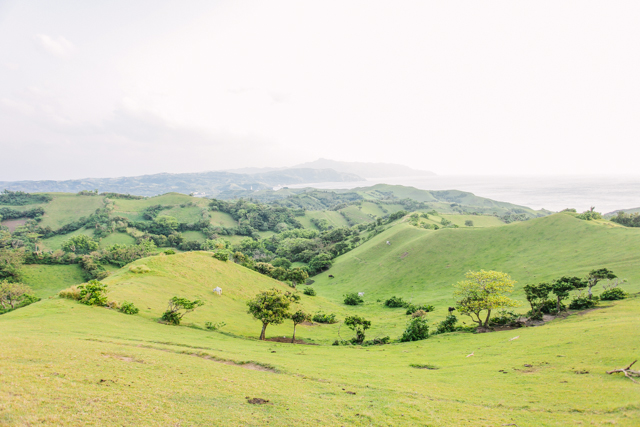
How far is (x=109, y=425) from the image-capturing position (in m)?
10.1

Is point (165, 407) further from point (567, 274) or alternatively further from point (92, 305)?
point (567, 274)

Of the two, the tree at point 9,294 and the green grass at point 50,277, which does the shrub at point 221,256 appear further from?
the green grass at point 50,277

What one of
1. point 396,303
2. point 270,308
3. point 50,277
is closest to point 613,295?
point 396,303

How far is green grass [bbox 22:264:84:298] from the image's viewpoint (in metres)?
72.2

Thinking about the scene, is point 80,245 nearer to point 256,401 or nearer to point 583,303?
point 256,401

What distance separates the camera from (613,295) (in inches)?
1355

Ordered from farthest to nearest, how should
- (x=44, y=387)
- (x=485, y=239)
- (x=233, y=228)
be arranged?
1. (x=233, y=228)
2. (x=485, y=239)
3. (x=44, y=387)

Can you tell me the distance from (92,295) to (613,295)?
64.2 m

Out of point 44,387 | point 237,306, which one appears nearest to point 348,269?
point 237,306

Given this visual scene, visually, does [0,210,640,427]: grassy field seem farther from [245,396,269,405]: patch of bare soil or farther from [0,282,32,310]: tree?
[0,282,32,310]: tree

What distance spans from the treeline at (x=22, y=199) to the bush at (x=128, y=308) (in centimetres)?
21722

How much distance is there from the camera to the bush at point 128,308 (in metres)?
32.2

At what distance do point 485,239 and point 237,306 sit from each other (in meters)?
68.9

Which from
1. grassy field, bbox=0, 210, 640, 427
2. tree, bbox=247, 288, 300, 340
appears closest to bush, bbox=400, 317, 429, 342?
grassy field, bbox=0, 210, 640, 427
